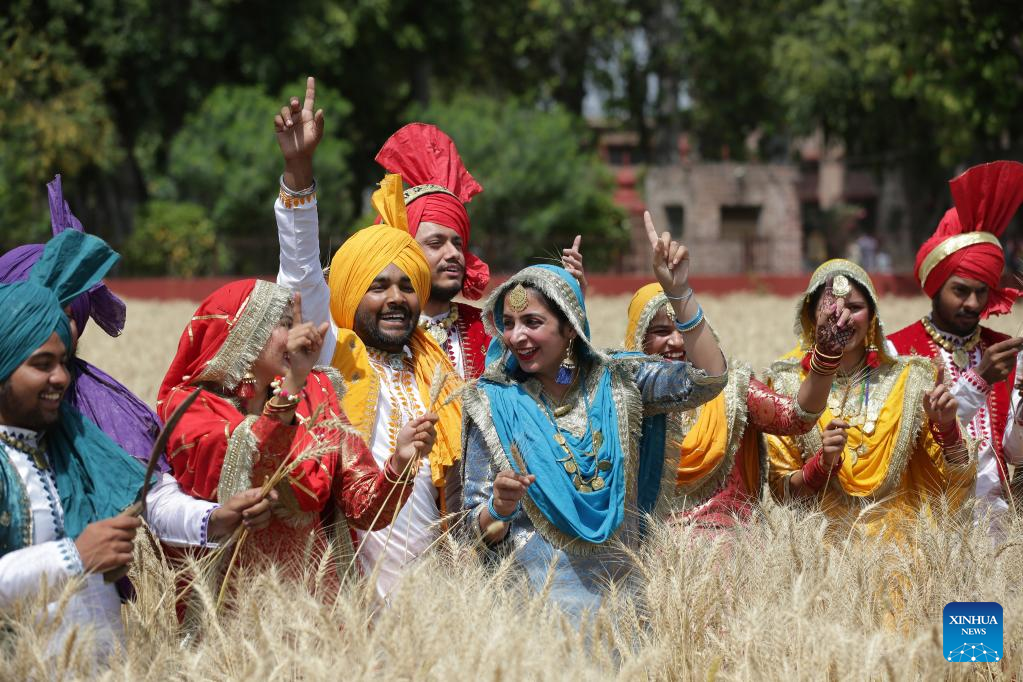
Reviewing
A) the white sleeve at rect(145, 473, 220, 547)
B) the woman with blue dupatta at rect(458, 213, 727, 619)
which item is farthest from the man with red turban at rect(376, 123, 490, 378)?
the white sleeve at rect(145, 473, 220, 547)

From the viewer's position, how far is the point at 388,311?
4.12 meters

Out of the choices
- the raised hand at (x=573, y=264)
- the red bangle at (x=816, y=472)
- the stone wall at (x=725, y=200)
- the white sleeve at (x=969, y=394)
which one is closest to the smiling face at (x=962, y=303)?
the white sleeve at (x=969, y=394)

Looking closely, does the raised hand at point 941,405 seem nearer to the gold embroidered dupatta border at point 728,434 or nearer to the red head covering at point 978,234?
the gold embroidered dupatta border at point 728,434

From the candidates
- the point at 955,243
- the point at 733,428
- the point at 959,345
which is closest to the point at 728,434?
the point at 733,428

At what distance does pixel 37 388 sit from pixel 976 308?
3489 millimetres

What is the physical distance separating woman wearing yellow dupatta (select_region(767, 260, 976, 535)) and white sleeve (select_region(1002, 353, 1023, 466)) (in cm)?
29

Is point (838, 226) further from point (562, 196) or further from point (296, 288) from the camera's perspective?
point (296, 288)

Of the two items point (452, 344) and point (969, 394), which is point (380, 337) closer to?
point (452, 344)

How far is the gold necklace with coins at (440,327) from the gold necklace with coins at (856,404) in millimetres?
1395

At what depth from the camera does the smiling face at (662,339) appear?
4395 mm

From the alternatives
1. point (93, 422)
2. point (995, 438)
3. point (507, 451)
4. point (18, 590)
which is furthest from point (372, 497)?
point (995, 438)

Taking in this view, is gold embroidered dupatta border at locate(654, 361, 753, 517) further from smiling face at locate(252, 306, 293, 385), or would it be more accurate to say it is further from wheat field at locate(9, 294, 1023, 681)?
smiling face at locate(252, 306, 293, 385)

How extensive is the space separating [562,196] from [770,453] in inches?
898

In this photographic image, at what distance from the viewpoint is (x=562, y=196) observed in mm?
27047
